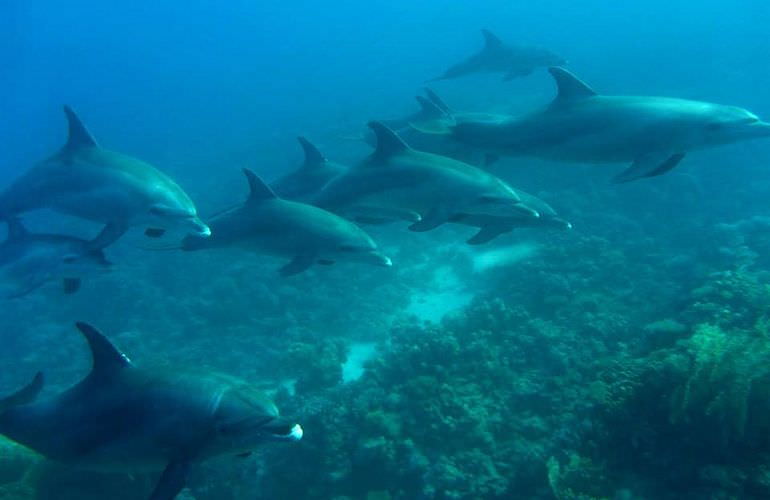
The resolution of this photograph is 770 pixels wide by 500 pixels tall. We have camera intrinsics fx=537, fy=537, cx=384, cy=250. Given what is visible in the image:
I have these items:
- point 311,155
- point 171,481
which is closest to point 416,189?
point 311,155

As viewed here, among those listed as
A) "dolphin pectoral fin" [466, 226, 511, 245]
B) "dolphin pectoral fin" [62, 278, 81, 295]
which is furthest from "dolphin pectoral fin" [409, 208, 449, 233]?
"dolphin pectoral fin" [62, 278, 81, 295]

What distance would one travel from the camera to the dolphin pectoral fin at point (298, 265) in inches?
254

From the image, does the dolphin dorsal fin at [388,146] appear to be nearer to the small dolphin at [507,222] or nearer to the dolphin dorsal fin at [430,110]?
the small dolphin at [507,222]

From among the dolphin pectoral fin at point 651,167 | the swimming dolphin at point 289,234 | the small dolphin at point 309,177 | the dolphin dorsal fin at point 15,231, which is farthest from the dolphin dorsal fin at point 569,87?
the dolphin dorsal fin at point 15,231

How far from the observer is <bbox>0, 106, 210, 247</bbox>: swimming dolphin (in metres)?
6.76

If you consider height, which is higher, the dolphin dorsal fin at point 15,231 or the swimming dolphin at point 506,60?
the swimming dolphin at point 506,60

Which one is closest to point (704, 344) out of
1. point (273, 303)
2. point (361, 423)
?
point (361, 423)

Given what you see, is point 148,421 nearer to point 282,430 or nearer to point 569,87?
point 282,430

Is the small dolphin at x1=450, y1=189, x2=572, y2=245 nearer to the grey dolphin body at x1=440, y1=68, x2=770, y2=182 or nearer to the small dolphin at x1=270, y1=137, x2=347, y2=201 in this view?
the grey dolphin body at x1=440, y1=68, x2=770, y2=182

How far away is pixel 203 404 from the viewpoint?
13.3ft

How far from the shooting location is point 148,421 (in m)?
4.10

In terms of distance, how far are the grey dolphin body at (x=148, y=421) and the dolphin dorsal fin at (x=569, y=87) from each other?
468cm

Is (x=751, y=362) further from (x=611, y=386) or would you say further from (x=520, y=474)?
(x=520, y=474)

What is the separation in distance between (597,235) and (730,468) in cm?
1112
